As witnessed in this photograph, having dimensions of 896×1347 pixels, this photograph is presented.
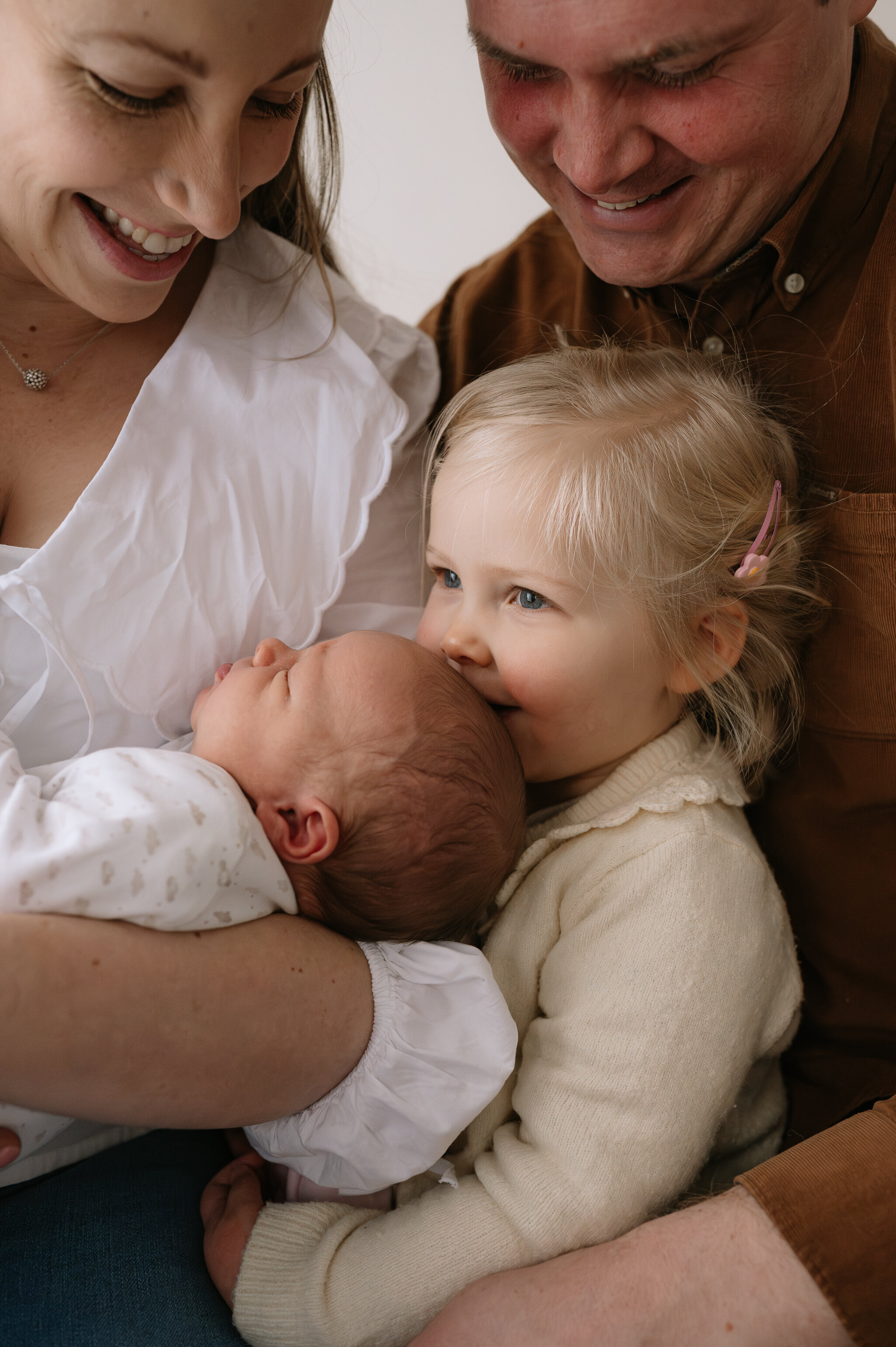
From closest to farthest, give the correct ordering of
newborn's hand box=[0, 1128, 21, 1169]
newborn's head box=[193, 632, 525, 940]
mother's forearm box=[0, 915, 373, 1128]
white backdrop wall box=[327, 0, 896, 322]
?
mother's forearm box=[0, 915, 373, 1128], newborn's hand box=[0, 1128, 21, 1169], newborn's head box=[193, 632, 525, 940], white backdrop wall box=[327, 0, 896, 322]

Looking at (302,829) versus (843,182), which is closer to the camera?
(302,829)

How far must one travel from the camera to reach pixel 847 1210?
106 centimetres

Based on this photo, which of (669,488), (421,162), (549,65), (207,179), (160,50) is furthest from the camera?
(421,162)

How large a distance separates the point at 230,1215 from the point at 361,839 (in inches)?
19.0

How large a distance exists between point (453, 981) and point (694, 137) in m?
1.03

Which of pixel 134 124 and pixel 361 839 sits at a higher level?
pixel 134 124

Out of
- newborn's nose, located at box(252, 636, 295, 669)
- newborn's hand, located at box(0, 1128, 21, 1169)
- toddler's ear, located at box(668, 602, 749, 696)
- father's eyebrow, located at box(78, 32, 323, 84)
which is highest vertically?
father's eyebrow, located at box(78, 32, 323, 84)

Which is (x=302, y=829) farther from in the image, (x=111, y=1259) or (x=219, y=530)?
(x=111, y=1259)

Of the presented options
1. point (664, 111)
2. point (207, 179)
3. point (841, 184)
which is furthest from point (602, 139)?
point (207, 179)

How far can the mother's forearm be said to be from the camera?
96 cm

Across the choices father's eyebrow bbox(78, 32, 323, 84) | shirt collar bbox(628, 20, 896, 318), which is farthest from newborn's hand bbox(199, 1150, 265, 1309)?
shirt collar bbox(628, 20, 896, 318)

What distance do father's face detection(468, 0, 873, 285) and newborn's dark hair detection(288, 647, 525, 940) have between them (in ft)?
2.07

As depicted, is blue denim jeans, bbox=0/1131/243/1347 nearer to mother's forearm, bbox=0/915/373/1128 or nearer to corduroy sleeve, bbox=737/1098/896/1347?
mother's forearm, bbox=0/915/373/1128

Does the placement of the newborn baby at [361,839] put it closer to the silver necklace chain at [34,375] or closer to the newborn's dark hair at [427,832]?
the newborn's dark hair at [427,832]
